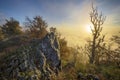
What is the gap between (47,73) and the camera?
15.4 meters

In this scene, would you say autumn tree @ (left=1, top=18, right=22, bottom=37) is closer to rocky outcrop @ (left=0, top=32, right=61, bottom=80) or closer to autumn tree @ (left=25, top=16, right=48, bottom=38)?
autumn tree @ (left=25, top=16, right=48, bottom=38)

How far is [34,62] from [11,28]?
24825mm

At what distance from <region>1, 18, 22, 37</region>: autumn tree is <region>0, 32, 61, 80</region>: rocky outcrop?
70.9ft

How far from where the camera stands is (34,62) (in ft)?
51.3

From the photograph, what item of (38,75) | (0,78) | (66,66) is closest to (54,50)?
(66,66)

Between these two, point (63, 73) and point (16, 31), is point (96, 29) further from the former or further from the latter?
point (16, 31)

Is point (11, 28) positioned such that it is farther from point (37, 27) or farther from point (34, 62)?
point (34, 62)

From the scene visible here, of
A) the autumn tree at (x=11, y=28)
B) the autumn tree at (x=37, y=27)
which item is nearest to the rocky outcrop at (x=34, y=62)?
the autumn tree at (x=37, y=27)

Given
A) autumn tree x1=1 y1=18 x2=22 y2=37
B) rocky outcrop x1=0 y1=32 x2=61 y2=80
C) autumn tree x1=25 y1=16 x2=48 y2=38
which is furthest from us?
autumn tree x1=1 y1=18 x2=22 y2=37

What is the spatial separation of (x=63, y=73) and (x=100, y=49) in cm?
1290

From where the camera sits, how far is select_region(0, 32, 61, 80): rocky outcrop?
46.1 ft

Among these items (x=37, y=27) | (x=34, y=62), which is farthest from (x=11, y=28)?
(x=34, y=62)

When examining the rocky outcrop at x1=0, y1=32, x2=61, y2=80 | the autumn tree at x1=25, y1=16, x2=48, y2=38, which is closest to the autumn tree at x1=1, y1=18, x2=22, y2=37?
the autumn tree at x1=25, y1=16, x2=48, y2=38

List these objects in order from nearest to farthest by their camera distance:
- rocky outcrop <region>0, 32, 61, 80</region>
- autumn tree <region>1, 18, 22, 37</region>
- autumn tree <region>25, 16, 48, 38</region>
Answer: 1. rocky outcrop <region>0, 32, 61, 80</region>
2. autumn tree <region>25, 16, 48, 38</region>
3. autumn tree <region>1, 18, 22, 37</region>
